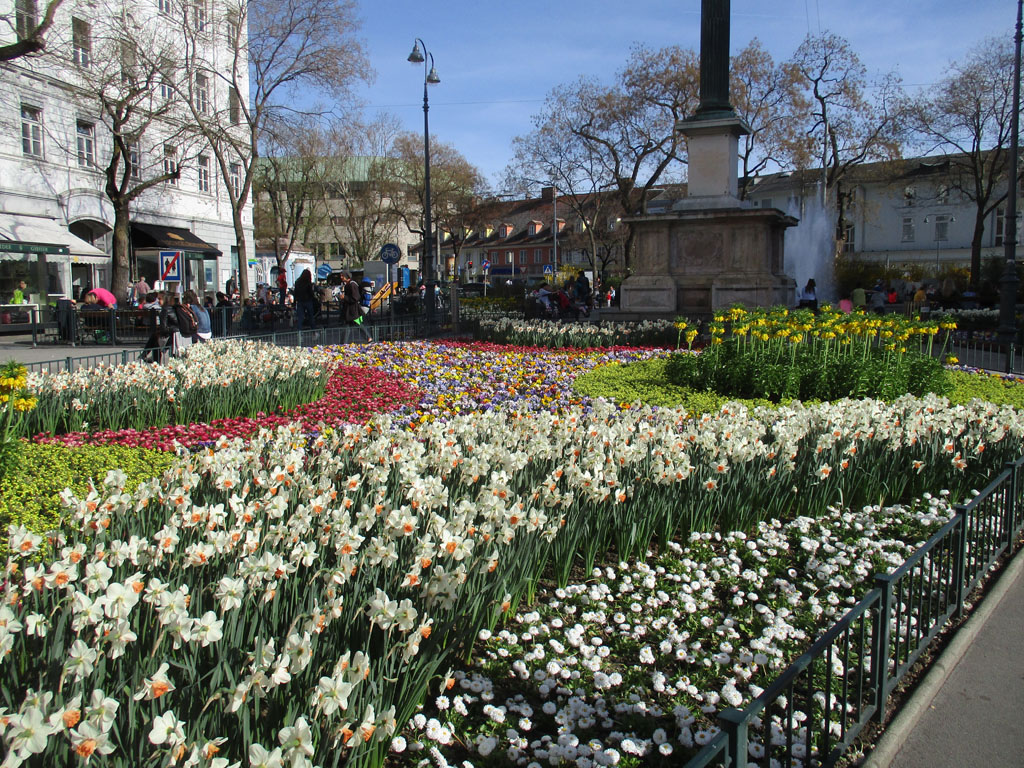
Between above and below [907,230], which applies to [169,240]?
below

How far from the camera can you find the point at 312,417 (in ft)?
28.2

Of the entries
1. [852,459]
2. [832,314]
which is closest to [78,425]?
[852,459]

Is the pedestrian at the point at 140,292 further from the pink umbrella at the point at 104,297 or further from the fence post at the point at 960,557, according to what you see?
the fence post at the point at 960,557

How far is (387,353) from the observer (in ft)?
46.1

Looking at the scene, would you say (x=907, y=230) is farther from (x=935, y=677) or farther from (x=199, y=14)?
(x=935, y=677)

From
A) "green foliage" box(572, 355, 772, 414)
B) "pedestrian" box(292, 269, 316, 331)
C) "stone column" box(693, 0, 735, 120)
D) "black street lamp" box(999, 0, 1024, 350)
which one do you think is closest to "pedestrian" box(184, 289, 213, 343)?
"green foliage" box(572, 355, 772, 414)

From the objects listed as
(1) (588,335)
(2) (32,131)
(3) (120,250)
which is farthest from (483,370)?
(2) (32,131)

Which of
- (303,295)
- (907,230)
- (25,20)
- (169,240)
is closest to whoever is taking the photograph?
(303,295)

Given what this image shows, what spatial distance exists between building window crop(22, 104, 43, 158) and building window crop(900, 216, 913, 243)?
2220 inches

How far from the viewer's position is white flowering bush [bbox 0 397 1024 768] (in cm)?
233

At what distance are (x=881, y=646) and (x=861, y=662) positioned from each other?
24 cm

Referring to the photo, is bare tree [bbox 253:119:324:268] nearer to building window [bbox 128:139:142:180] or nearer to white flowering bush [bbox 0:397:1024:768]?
building window [bbox 128:139:142:180]

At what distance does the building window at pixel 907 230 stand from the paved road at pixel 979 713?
64.6 m

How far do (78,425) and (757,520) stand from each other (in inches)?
240
